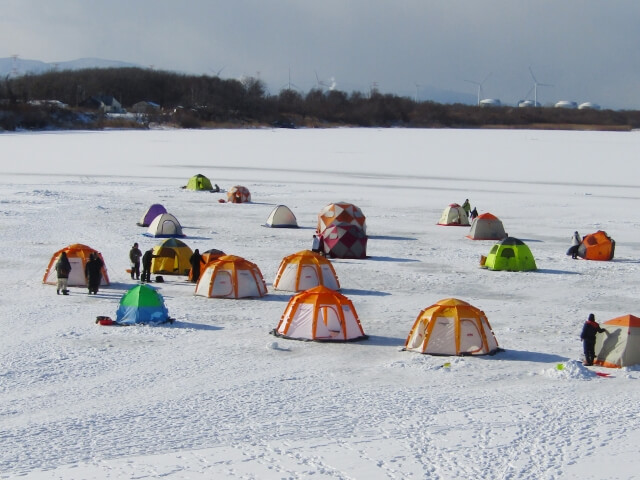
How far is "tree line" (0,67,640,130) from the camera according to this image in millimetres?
156625

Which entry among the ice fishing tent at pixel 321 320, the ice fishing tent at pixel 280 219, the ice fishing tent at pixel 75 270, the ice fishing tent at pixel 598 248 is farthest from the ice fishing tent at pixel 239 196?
the ice fishing tent at pixel 321 320

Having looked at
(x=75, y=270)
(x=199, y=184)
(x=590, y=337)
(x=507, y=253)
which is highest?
(x=199, y=184)

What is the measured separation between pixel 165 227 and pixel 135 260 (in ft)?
30.9

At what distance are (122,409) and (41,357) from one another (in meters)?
3.81

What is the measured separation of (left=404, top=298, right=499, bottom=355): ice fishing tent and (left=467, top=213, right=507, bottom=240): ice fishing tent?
18.5 meters

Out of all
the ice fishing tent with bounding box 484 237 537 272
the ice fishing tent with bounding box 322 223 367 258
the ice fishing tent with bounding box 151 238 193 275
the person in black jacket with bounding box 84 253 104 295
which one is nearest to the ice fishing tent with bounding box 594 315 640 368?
the ice fishing tent with bounding box 484 237 537 272

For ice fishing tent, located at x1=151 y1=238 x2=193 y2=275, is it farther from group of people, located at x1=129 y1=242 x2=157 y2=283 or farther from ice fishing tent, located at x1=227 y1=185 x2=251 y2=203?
ice fishing tent, located at x1=227 y1=185 x2=251 y2=203

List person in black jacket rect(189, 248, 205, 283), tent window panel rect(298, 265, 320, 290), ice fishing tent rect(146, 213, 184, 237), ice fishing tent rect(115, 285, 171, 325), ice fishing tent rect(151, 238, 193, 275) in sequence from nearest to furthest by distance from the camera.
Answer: ice fishing tent rect(115, 285, 171, 325)
tent window panel rect(298, 265, 320, 290)
person in black jacket rect(189, 248, 205, 283)
ice fishing tent rect(151, 238, 193, 275)
ice fishing tent rect(146, 213, 184, 237)

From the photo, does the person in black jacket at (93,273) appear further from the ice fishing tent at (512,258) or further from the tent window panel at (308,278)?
the ice fishing tent at (512,258)

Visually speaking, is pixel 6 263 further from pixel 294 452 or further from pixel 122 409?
pixel 294 452

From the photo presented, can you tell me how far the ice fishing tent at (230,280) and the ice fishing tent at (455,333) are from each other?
662 centimetres

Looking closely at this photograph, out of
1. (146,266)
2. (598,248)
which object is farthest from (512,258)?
(146,266)

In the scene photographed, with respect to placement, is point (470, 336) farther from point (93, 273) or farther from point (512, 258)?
point (512, 258)

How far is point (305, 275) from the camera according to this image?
1006 inches
